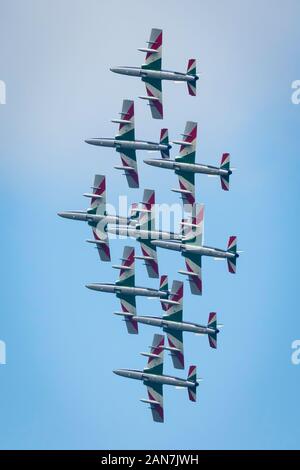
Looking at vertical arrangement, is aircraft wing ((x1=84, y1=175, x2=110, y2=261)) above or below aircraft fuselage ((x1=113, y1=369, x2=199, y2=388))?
above

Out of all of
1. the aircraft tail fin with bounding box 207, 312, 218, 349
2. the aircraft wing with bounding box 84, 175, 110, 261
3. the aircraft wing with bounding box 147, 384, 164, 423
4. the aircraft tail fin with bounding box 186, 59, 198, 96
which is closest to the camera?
the aircraft tail fin with bounding box 186, 59, 198, 96

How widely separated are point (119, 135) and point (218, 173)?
7.04 metres

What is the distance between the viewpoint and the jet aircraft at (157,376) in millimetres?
169875

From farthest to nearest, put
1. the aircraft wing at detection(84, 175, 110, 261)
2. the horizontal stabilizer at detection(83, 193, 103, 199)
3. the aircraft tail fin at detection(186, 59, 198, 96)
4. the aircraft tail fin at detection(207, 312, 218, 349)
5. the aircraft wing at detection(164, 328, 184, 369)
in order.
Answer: the aircraft wing at detection(164, 328, 184, 369), the aircraft wing at detection(84, 175, 110, 261), the horizontal stabilizer at detection(83, 193, 103, 199), the aircraft tail fin at detection(207, 312, 218, 349), the aircraft tail fin at detection(186, 59, 198, 96)

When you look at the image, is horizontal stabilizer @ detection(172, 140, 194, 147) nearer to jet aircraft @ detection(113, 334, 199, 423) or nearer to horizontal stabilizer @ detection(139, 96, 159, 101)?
horizontal stabilizer @ detection(139, 96, 159, 101)

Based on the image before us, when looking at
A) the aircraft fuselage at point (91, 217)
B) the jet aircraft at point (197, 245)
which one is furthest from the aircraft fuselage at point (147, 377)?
the aircraft fuselage at point (91, 217)

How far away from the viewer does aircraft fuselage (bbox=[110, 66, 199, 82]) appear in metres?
168

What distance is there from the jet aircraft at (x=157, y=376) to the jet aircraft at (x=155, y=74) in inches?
614

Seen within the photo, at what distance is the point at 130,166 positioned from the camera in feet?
555

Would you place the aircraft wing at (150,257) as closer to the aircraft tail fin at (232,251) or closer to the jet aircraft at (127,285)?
the jet aircraft at (127,285)

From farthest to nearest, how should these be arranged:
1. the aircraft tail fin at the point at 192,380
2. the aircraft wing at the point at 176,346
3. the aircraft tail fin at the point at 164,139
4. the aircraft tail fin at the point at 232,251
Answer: the aircraft wing at the point at 176,346, the aircraft tail fin at the point at 192,380, the aircraft tail fin at the point at 164,139, the aircraft tail fin at the point at 232,251

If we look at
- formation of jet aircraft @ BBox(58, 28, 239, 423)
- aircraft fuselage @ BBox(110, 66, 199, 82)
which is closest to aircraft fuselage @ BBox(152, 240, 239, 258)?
formation of jet aircraft @ BBox(58, 28, 239, 423)

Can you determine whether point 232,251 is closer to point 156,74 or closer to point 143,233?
point 143,233

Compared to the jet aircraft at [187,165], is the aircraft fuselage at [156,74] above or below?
above
